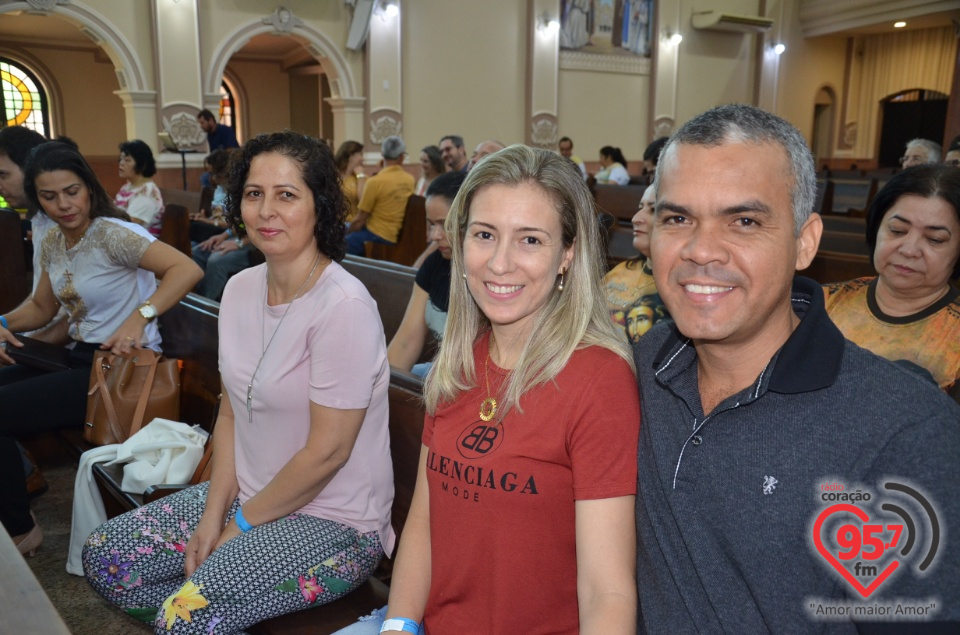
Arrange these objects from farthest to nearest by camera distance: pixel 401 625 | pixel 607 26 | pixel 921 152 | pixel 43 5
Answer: pixel 607 26, pixel 43 5, pixel 921 152, pixel 401 625

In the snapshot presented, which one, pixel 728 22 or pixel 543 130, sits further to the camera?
pixel 728 22

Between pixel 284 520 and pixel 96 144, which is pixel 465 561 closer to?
pixel 284 520

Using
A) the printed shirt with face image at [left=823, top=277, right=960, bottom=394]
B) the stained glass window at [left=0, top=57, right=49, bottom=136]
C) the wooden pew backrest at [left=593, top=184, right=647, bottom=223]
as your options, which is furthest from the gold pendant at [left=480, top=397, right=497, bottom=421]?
the stained glass window at [left=0, top=57, right=49, bottom=136]

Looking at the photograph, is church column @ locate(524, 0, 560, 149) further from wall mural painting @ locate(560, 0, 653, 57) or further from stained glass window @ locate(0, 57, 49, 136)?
stained glass window @ locate(0, 57, 49, 136)

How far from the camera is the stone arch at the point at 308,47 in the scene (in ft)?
36.3

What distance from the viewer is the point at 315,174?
2045 mm

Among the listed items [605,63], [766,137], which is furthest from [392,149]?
[605,63]

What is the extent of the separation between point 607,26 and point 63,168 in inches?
528

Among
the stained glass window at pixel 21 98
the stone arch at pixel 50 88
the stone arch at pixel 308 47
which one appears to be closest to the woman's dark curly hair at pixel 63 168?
the stone arch at pixel 308 47

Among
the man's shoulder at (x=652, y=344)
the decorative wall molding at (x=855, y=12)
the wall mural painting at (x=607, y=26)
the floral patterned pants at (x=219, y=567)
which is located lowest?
the floral patterned pants at (x=219, y=567)

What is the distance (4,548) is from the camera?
1366 millimetres

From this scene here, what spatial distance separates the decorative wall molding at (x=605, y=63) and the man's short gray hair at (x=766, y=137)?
13.9 m

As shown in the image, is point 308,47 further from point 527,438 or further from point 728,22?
point 527,438

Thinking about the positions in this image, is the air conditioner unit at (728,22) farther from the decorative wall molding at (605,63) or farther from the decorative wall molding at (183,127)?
the decorative wall molding at (183,127)
